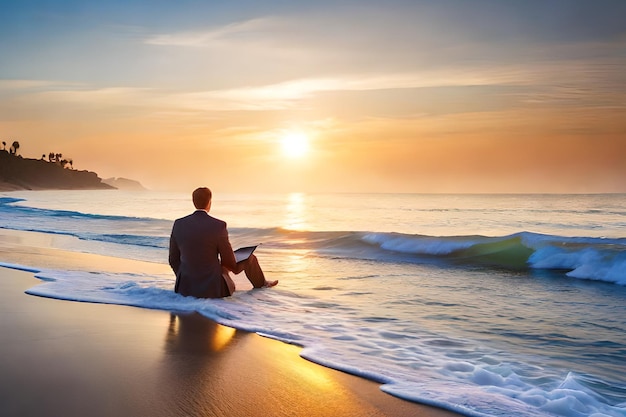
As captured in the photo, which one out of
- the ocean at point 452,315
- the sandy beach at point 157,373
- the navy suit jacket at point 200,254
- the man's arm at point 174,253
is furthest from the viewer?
the man's arm at point 174,253

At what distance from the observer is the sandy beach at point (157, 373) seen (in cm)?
398

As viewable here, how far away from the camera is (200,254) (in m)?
8.23

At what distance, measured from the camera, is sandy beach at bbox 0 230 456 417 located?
3.98 meters

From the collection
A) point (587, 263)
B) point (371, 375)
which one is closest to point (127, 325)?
point (371, 375)

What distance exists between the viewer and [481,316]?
8.02m

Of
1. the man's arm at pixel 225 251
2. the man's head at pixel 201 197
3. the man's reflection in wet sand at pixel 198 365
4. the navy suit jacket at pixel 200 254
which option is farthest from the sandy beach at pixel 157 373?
the man's head at pixel 201 197

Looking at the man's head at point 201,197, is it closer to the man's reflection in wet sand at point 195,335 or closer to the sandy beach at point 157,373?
the man's reflection in wet sand at point 195,335

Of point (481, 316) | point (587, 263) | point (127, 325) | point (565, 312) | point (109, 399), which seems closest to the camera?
point (109, 399)

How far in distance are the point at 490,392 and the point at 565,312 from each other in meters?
4.69

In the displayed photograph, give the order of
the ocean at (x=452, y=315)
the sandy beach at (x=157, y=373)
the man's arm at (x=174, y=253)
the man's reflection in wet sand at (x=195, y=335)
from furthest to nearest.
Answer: the man's arm at (x=174, y=253) → the man's reflection in wet sand at (x=195, y=335) → the ocean at (x=452, y=315) → the sandy beach at (x=157, y=373)

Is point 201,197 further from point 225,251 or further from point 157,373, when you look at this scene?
point 157,373

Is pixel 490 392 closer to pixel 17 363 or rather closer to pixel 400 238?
pixel 17 363

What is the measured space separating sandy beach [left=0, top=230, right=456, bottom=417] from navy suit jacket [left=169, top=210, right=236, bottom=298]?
1202 millimetres

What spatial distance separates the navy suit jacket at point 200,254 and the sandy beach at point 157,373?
3.94ft
